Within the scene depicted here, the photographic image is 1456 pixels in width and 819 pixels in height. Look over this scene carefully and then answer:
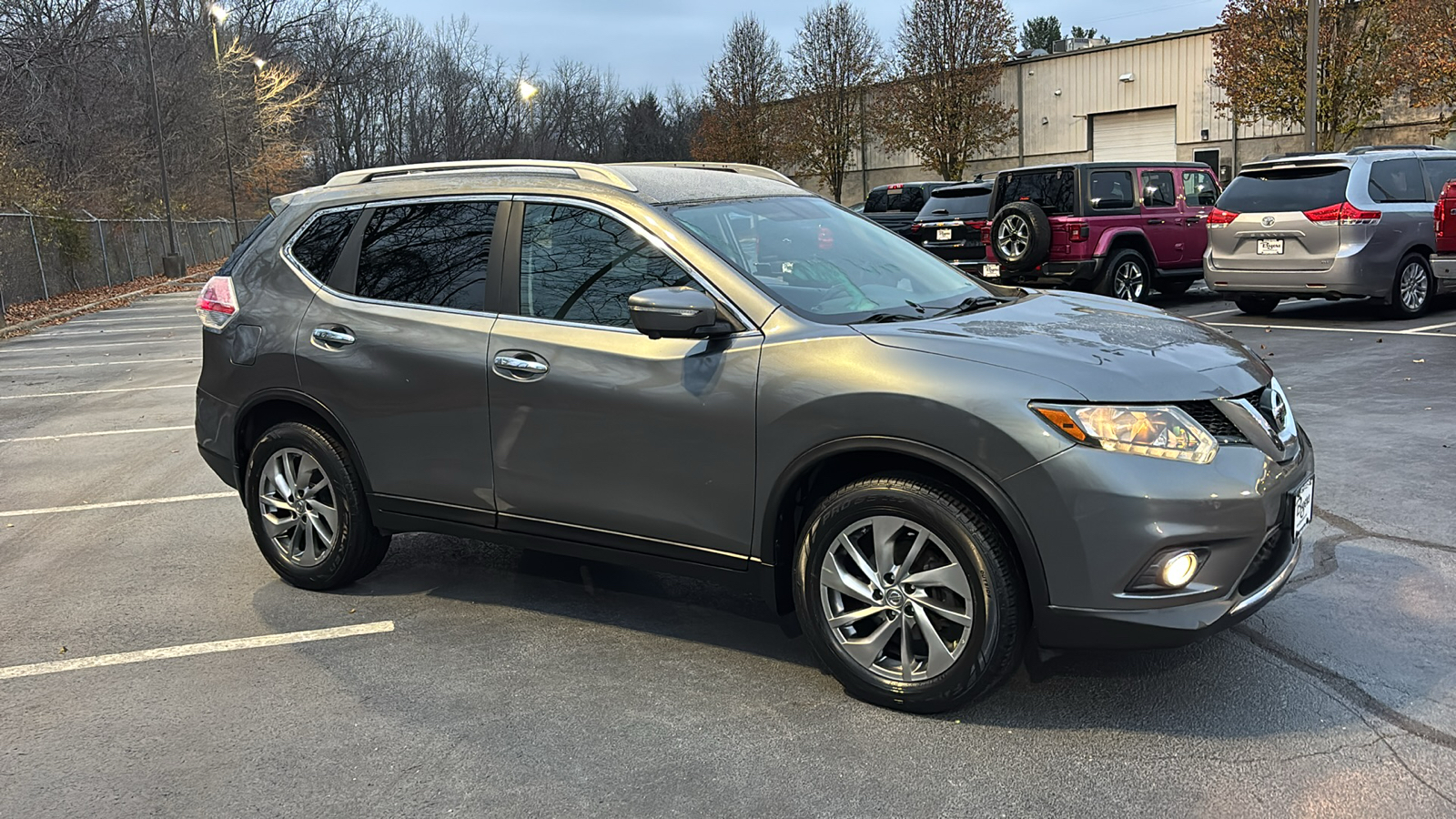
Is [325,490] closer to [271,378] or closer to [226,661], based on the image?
[271,378]

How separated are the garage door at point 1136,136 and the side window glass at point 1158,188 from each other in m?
30.8

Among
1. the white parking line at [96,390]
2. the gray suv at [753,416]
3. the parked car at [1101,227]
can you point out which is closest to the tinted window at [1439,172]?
the parked car at [1101,227]

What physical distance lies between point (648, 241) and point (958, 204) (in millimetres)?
14629

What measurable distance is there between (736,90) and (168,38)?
79.9 ft

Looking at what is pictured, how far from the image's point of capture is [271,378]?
513 cm

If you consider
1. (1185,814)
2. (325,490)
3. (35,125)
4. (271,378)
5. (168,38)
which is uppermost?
(168,38)

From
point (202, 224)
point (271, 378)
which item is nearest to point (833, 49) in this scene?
point (202, 224)

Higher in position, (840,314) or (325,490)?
(840,314)

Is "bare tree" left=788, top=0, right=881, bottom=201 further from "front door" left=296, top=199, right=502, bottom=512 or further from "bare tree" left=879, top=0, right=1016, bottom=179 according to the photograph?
"front door" left=296, top=199, right=502, bottom=512

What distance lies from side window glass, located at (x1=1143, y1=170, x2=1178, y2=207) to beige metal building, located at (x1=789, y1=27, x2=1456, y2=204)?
2578 centimetres

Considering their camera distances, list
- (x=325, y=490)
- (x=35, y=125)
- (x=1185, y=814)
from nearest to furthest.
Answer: (x=1185, y=814)
(x=325, y=490)
(x=35, y=125)

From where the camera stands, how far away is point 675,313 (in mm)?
3850

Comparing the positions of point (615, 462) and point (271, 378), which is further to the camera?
point (271, 378)

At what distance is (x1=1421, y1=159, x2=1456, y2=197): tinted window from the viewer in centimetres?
1327
